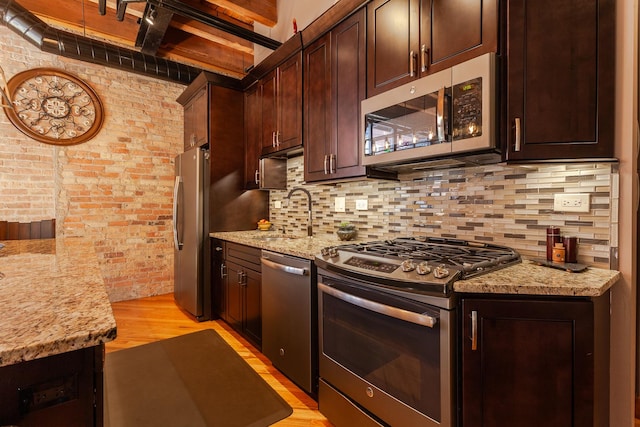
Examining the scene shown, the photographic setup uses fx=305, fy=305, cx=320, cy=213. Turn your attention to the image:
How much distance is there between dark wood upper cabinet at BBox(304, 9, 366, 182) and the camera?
2.10m

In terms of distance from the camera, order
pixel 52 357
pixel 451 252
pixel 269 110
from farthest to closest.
A: 1. pixel 269 110
2. pixel 451 252
3. pixel 52 357

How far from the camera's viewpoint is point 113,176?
3754 mm

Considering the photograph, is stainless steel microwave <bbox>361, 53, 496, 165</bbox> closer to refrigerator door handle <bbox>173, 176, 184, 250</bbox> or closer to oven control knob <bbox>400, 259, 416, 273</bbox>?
oven control knob <bbox>400, 259, 416, 273</bbox>

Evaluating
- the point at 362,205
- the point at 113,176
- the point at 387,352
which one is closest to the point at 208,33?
the point at 113,176

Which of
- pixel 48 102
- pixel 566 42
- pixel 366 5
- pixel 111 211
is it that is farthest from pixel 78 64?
pixel 566 42

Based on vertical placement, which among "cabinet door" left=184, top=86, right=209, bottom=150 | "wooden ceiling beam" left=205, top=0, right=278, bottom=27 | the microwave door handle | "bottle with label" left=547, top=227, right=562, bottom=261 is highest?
"wooden ceiling beam" left=205, top=0, right=278, bottom=27

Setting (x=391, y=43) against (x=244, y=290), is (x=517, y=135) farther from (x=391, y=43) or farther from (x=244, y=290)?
(x=244, y=290)

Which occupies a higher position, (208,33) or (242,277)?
(208,33)

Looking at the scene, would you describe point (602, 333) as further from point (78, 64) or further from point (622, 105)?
point (78, 64)

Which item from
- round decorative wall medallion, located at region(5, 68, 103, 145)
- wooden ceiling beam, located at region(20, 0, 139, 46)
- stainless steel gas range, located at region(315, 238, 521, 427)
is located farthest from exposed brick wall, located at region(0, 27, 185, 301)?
stainless steel gas range, located at region(315, 238, 521, 427)

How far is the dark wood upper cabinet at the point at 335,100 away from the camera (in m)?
2.10

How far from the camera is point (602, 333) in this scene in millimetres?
1207

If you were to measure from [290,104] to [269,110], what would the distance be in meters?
0.37

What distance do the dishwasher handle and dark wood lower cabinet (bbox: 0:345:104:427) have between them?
1.24 m
